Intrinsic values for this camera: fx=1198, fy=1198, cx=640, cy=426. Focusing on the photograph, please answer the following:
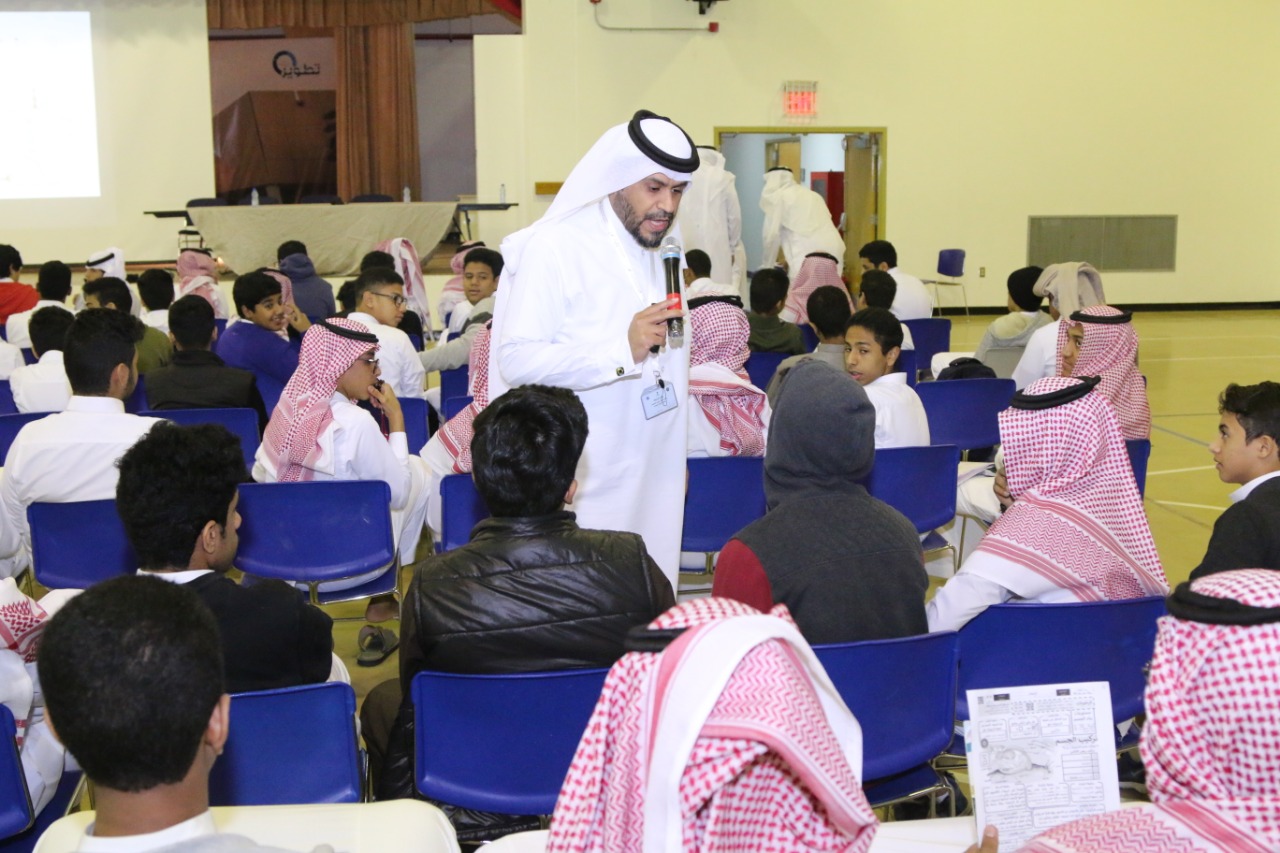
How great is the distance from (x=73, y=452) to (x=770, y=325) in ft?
11.7

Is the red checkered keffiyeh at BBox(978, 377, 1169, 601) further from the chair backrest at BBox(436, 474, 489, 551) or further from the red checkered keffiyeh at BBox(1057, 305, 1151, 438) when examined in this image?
the red checkered keffiyeh at BBox(1057, 305, 1151, 438)

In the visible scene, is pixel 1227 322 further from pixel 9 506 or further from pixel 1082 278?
pixel 9 506

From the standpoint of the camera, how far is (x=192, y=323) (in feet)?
15.4

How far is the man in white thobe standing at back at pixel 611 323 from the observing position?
3082 millimetres

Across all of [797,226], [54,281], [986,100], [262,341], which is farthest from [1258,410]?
[986,100]

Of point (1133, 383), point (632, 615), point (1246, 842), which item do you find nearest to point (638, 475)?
point (632, 615)

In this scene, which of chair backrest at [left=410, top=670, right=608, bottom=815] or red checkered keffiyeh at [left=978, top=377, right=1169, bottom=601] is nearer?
chair backrest at [left=410, top=670, right=608, bottom=815]

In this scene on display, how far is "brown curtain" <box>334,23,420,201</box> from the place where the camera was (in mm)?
Result: 15383

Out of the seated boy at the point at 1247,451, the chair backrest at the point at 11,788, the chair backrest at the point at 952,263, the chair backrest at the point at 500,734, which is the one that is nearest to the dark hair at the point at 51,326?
the chair backrest at the point at 11,788

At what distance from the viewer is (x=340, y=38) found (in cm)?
1534

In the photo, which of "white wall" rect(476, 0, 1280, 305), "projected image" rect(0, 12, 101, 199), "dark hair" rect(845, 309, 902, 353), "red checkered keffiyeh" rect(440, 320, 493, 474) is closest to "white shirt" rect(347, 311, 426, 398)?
"red checkered keffiyeh" rect(440, 320, 493, 474)

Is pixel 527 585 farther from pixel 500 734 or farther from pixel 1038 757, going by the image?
pixel 1038 757

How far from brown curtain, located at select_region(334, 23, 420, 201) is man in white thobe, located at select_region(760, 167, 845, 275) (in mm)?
6472

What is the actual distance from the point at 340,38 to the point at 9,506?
1291 centimetres
